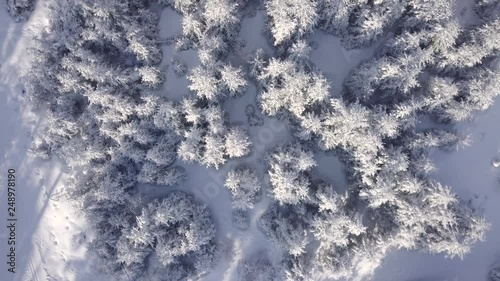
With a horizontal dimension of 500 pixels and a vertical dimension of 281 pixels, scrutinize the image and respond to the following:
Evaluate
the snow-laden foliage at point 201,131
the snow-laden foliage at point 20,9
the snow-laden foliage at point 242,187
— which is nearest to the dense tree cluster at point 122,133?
Answer: the snow-laden foliage at point 201,131

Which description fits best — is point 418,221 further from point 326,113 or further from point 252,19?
point 252,19

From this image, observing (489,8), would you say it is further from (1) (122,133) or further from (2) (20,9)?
(2) (20,9)

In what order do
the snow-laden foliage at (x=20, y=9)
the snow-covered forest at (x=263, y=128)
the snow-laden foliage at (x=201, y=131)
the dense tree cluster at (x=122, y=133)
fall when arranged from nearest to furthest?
the snow-covered forest at (x=263, y=128)
the snow-laden foliage at (x=201, y=131)
the dense tree cluster at (x=122, y=133)
the snow-laden foliage at (x=20, y=9)

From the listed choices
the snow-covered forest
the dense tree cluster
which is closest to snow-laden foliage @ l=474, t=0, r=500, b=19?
the snow-covered forest

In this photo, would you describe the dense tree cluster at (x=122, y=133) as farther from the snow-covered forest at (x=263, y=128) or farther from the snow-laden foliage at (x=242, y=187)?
the snow-laden foliage at (x=242, y=187)

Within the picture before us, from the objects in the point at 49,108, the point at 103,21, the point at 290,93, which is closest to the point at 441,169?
the point at 290,93

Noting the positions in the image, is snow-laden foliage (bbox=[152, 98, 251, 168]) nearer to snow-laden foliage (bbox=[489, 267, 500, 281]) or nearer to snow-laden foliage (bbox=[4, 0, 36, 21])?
snow-laden foliage (bbox=[4, 0, 36, 21])

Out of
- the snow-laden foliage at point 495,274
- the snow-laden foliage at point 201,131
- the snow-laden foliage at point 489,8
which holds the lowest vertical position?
the snow-laden foliage at point 495,274

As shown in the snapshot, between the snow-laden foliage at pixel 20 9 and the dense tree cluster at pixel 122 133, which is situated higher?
the snow-laden foliage at pixel 20 9

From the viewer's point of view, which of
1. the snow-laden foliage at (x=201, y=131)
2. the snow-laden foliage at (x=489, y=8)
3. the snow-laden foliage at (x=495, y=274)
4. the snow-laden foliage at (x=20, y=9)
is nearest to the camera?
the snow-laden foliage at (x=201, y=131)
